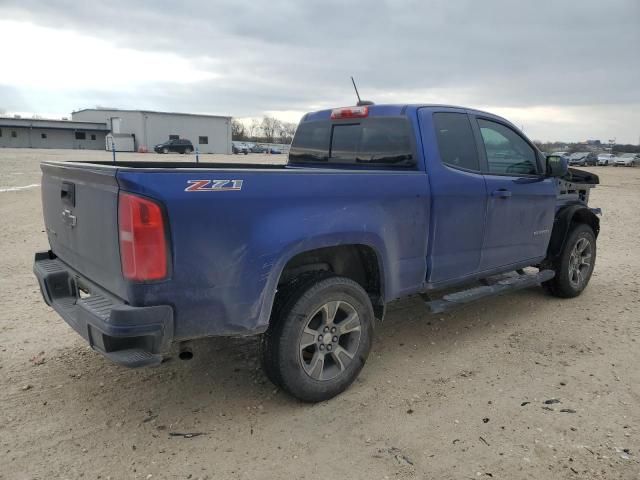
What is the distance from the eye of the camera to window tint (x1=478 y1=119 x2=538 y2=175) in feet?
14.8

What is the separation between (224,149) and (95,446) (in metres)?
62.3

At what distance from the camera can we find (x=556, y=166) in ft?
16.3

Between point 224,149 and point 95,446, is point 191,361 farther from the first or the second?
point 224,149

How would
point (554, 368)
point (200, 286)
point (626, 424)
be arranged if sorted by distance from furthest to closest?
1. point (554, 368)
2. point (626, 424)
3. point (200, 286)

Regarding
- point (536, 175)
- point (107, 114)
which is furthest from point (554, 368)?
point (107, 114)

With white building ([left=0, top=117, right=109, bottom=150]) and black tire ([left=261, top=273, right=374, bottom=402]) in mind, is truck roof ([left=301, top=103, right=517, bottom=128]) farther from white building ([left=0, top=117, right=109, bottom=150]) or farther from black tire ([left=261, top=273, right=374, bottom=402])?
white building ([left=0, top=117, right=109, bottom=150])

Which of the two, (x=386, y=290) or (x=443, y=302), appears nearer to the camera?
(x=386, y=290)

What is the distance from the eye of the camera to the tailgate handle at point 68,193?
3064 millimetres

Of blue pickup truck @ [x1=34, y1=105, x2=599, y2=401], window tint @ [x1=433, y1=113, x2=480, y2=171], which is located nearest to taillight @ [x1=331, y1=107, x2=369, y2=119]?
blue pickup truck @ [x1=34, y1=105, x2=599, y2=401]

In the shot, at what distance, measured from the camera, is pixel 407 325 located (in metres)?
4.85

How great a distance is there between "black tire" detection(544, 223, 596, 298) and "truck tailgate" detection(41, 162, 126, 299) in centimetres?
471

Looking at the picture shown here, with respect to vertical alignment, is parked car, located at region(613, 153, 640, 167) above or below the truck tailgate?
below

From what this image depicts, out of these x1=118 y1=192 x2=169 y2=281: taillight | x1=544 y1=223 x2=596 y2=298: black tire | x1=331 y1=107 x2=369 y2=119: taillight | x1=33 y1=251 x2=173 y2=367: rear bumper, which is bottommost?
x1=544 y1=223 x2=596 y2=298: black tire

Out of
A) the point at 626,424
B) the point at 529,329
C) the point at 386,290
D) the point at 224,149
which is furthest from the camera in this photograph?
the point at 224,149
